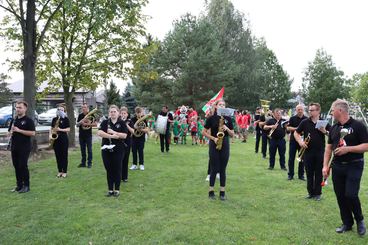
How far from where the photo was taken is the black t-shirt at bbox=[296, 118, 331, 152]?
7559 millimetres

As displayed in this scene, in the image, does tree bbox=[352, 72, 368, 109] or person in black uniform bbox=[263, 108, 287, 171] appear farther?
tree bbox=[352, 72, 368, 109]

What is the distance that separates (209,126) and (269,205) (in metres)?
2.00

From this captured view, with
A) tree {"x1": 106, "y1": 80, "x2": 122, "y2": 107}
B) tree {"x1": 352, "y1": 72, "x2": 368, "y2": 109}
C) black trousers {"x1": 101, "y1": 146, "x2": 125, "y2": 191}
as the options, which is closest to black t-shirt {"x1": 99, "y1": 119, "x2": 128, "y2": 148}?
black trousers {"x1": 101, "y1": 146, "x2": 125, "y2": 191}

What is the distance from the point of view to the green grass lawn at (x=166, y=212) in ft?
17.3

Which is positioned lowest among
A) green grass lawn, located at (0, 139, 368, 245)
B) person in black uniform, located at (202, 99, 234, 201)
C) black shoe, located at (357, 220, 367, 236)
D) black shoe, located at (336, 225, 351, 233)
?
green grass lawn, located at (0, 139, 368, 245)

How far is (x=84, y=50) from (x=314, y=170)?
1244cm

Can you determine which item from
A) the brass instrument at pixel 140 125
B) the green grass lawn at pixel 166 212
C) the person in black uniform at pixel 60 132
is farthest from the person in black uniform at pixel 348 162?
the person in black uniform at pixel 60 132

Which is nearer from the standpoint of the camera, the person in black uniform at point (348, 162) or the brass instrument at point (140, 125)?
the person in black uniform at point (348, 162)

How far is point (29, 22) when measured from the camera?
12656 mm

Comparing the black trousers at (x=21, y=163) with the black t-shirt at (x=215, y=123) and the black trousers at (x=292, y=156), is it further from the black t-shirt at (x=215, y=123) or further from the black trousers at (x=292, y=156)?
the black trousers at (x=292, y=156)

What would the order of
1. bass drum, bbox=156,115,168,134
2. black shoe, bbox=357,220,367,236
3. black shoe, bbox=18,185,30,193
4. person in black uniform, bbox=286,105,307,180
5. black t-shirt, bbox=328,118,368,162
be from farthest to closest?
bass drum, bbox=156,115,168,134 → person in black uniform, bbox=286,105,307,180 → black shoe, bbox=18,185,30,193 → black shoe, bbox=357,220,367,236 → black t-shirt, bbox=328,118,368,162

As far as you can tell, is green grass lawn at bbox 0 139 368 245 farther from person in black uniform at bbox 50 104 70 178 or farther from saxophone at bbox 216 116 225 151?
saxophone at bbox 216 116 225 151

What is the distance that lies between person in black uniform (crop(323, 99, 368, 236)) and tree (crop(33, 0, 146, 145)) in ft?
39.1

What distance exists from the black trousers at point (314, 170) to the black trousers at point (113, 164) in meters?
4.04
